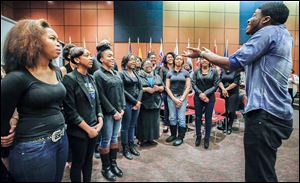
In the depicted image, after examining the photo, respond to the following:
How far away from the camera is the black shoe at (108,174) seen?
2668mm

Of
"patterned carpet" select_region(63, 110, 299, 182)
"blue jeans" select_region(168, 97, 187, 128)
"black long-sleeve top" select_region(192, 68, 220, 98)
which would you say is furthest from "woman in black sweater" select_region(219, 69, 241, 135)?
"blue jeans" select_region(168, 97, 187, 128)

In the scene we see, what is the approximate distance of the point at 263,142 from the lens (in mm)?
1420

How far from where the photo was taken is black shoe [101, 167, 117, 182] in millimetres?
2668

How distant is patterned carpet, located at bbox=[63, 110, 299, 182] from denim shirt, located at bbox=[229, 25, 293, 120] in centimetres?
146

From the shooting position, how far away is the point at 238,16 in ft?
34.9

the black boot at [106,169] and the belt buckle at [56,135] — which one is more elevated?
the belt buckle at [56,135]

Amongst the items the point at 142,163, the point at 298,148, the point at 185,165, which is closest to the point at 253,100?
the point at 185,165

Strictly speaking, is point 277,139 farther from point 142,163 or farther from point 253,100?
point 142,163

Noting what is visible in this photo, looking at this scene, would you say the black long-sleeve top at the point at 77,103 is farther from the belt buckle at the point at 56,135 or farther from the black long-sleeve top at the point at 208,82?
the black long-sleeve top at the point at 208,82

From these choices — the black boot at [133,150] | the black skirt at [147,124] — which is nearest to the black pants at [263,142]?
the black boot at [133,150]

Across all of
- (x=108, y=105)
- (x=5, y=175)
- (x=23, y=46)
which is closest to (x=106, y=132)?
(x=108, y=105)

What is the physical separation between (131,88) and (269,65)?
2.24 m

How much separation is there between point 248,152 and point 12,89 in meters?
1.33

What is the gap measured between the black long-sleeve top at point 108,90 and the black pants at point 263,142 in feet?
5.13
